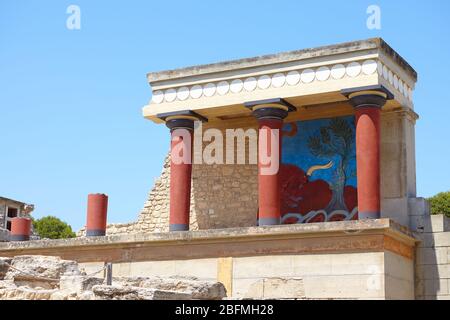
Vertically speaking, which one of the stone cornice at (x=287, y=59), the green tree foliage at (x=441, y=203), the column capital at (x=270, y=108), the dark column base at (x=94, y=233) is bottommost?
the dark column base at (x=94, y=233)

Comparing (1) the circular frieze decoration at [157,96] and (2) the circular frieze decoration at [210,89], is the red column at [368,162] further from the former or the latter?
(1) the circular frieze decoration at [157,96]

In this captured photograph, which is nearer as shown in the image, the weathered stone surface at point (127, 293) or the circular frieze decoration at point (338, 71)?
the weathered stone surface at point (127, 293)

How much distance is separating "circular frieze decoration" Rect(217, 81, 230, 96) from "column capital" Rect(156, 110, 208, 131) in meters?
0.78

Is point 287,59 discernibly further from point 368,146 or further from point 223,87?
point 368,146

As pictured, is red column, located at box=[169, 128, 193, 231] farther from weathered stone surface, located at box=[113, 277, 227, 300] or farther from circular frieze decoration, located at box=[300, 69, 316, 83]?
weathered stone surface, located at box=[113, 277, 227, 300]

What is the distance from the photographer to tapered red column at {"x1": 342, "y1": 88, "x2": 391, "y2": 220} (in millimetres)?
13883

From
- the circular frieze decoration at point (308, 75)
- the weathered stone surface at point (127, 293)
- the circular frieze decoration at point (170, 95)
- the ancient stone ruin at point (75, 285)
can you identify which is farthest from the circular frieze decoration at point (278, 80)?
the weathered stone surface at point (127, 293)

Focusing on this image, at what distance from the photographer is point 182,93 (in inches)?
650

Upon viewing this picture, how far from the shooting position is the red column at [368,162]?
13.9 meters

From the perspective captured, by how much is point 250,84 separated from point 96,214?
4218 mm

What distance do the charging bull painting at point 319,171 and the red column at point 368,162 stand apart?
1949 mm

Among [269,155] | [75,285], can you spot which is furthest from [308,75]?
[75,285]
